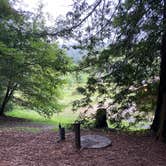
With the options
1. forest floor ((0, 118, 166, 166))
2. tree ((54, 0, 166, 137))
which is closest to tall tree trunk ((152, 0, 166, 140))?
tree ((54, 0, 166, 137))

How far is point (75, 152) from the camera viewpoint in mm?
5836

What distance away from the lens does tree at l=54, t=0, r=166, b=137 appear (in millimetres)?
7418

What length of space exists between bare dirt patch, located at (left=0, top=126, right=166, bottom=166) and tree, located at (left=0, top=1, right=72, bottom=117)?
3318mm

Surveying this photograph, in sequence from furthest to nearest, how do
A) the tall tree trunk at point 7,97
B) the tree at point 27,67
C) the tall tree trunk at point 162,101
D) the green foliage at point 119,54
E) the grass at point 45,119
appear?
the grass at point 45,119 → the tall tree trunk at point 7,97 → the tree at point 27,67 → the green foliage at point 119,54 → the tall tree trunk at point 162,101

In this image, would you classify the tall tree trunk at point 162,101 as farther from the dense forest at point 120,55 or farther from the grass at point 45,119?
the grass at point 45,119

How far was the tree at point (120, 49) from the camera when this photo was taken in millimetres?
7418

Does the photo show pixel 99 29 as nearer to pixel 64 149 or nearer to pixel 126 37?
pixel 126 37

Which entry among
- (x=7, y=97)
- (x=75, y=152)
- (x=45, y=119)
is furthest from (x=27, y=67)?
(x=75, y=152)

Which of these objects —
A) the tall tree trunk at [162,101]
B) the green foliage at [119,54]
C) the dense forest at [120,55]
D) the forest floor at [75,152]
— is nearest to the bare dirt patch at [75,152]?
the forest floor at [75,152]

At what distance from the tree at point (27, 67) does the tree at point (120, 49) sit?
138cm

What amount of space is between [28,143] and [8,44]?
7.69 m

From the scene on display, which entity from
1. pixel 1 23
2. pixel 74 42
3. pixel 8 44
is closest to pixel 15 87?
pixel 8 44

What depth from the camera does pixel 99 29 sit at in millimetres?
8430

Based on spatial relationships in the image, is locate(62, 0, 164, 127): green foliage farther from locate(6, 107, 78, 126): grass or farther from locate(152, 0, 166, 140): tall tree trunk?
locate(6, 107, 78, 126): grass
